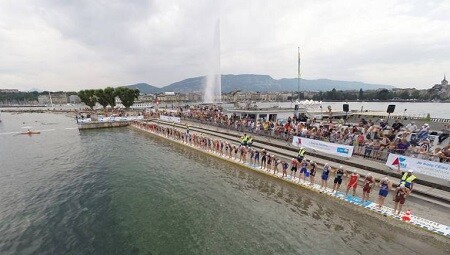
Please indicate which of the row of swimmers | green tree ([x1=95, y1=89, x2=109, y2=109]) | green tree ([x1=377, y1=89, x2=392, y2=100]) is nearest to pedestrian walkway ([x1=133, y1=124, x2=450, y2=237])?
the row of swimmers

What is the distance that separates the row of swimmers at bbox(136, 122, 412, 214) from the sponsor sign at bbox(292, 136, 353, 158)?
188 centimetres

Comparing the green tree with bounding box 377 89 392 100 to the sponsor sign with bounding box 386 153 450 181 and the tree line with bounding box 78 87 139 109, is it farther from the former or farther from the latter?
the sponsor sign with bounding box 386 153 450 181

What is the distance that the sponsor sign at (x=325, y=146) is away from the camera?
18.4m

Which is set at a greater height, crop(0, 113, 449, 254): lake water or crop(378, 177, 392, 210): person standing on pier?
crop(378, 177, 392, 210): person standing on pier

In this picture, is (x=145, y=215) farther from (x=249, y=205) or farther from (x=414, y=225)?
(x=414, y=225)

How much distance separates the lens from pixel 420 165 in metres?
14.4

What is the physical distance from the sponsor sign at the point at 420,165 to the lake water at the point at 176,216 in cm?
515

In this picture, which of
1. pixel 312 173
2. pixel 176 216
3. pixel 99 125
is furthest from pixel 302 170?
pixel 99 125

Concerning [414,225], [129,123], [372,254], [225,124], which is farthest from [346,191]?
[129,123]

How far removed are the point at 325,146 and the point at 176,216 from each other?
13057mm

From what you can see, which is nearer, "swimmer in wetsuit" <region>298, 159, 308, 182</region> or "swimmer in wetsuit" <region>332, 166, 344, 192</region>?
"swimmer in wetsuit" <region>332, 166, 344, 192</region>

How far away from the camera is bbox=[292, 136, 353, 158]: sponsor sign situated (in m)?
18.4

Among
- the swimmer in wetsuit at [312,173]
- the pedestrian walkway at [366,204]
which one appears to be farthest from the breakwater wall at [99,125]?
the swimmer in wetsuit at [312,173]

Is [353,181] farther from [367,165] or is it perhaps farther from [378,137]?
[378,137]
